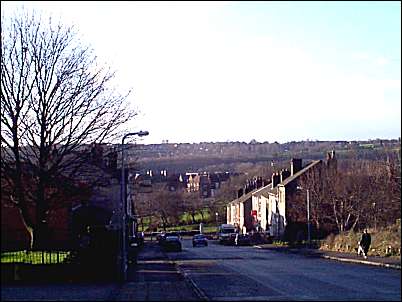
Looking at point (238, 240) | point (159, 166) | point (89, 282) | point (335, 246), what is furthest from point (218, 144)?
point (89, 282)

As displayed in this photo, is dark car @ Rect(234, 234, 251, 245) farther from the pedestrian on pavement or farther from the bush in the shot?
the pedestrian on pavement

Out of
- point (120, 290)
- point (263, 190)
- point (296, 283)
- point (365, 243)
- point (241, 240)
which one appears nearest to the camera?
point (120, 290)

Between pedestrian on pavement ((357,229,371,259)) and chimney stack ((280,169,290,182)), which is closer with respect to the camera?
pedestrian on pavement ((357,229,371,259))

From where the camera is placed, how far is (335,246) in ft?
179

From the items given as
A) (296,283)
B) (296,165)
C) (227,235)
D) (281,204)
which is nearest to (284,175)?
(296,165)

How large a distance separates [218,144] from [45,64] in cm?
12397

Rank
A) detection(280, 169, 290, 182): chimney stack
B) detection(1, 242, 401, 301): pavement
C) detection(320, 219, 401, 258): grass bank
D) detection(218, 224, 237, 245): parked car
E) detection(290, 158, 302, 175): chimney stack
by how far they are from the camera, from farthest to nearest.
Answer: detection(280, 169, 290, 182): chimney stack, detection(290, 158, 302, 175): chimney stack, detection(218, 224, 237, 245): parked car, detection(320, 219, 401, 258): grass bank, detection(1, 242, 401, 301): pavement

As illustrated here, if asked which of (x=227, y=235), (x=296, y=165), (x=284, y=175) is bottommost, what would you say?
(x=227, y=235)

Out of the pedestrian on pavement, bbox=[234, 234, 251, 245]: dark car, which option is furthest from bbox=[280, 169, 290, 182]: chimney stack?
the pedestrian on pavement

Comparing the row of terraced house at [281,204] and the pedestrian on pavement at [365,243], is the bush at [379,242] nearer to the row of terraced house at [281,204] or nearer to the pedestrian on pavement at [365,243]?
the pedestrian on pavement at [365,243]

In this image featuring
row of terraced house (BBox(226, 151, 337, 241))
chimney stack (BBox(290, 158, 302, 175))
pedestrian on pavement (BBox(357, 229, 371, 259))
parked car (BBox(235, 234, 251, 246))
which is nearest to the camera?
pedestrian on pavement (BBox(357, 229, 371, 259))

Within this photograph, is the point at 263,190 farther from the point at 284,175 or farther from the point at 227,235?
the point at 227,235

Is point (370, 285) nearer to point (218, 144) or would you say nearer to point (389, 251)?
point (389, 251)

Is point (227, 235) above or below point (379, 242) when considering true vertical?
below
